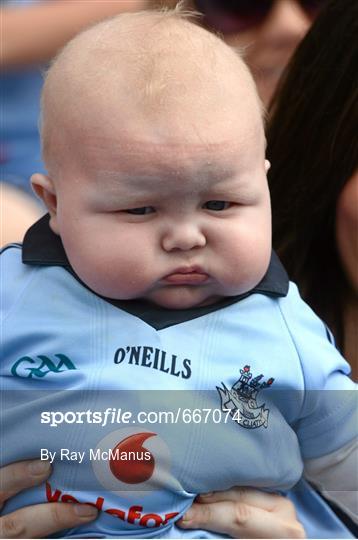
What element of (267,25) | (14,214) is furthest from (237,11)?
(14,214)

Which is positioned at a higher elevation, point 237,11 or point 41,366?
point 237,11

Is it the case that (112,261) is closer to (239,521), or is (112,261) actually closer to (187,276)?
(187,276)

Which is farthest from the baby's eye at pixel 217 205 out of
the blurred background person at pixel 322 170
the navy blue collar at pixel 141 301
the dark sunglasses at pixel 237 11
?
the dark sunglasses at pixel 237 11

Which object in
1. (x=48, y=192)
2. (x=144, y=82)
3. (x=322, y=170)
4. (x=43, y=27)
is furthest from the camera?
(x=43, y=27)

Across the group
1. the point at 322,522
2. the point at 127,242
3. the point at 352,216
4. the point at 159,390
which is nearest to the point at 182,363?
the point at 159,390

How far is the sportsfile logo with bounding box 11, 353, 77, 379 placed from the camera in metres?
1.16

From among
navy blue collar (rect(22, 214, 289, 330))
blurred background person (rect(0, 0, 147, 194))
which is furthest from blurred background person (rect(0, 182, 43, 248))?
navy blue collar (rect(22, 214, 289, 330))

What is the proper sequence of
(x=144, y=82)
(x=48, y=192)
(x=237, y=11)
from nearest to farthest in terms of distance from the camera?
(x=144, y=82), (x=48, y=192), (x=237, y=11)

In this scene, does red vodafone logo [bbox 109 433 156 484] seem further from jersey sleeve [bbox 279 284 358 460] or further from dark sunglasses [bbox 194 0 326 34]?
dark sunglasses [bbox 194 0 326 34]

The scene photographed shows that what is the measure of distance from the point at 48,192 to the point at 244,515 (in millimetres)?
483

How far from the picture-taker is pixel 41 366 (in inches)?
Result: 45.8

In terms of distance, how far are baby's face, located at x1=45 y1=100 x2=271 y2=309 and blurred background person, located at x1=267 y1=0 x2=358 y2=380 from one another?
50cm

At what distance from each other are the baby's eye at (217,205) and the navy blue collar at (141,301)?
122mm

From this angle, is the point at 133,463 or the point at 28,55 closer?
the point at 133,463
